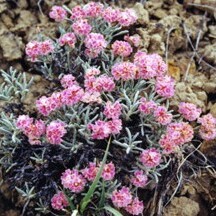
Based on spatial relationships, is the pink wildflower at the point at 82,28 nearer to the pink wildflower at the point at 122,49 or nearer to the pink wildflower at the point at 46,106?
the pink wildflower at the point at 122,49

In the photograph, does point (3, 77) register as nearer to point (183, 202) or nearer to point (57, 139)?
point (57, 139)

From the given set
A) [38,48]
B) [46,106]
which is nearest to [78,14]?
[38,48]

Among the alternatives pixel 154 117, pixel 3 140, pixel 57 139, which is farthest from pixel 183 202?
pixel 3 140

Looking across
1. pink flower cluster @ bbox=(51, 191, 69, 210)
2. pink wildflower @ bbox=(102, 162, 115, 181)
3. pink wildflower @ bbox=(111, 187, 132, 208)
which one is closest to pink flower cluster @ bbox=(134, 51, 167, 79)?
pink wildflower @ bbox=(102, 162, 115, 181)

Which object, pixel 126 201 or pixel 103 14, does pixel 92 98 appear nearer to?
pixel 126 201

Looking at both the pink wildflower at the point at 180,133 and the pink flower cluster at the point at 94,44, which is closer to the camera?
the pink wildflower at the point at 180,133

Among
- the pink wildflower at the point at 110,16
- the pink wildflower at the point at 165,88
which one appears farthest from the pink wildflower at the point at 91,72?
the pink wildflower at the point at 110,16

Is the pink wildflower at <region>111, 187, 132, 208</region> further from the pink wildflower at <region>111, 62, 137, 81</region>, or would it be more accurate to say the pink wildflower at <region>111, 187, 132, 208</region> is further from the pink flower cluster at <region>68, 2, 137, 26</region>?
the pink flower cluster at <region>68, 2, 137, 26</region>
